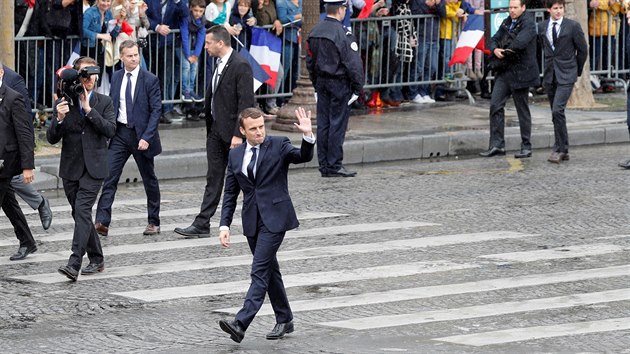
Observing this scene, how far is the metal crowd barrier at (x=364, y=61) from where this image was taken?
801 inches

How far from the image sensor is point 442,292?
11.5 meters

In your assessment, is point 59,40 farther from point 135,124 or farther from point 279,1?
point 135,124

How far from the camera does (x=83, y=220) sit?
40.4 feet

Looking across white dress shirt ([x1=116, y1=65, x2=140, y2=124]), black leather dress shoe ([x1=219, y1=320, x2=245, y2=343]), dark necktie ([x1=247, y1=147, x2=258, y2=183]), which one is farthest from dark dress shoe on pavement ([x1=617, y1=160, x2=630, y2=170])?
black leather dress shoe ([x1=219, y1=320, x2=245, y2=343])

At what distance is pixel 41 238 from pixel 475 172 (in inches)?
246

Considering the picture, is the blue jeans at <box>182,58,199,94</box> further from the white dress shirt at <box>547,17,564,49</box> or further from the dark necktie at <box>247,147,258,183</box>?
the dark necktie at <box>247,147,258,183</box>

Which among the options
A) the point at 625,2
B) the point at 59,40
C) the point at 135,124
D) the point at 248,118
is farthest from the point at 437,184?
the point at 625,2

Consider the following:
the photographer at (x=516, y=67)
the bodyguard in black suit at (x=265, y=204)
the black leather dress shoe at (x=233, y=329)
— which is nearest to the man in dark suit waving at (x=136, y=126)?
the bodyguard in black suit at (x=265, y=204)

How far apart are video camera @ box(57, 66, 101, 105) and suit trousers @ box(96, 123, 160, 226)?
171cm

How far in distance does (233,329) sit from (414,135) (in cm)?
1115

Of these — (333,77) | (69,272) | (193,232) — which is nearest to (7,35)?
(333,77)

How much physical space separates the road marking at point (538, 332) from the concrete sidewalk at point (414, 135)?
322 inches

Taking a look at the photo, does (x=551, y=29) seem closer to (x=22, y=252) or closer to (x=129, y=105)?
(x=129, y=105)

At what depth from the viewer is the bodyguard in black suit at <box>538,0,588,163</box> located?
765 inches
